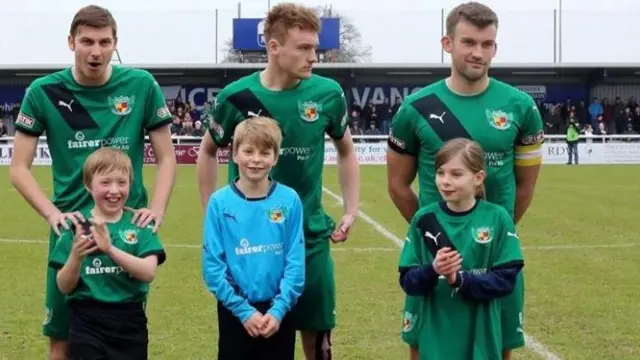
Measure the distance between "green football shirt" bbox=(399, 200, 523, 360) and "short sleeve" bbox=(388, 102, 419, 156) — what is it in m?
0.52

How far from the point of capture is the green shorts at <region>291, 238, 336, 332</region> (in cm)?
530

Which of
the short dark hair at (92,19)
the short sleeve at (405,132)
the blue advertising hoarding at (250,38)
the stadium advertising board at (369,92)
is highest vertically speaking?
the blue advertising hoarding at (250,38)

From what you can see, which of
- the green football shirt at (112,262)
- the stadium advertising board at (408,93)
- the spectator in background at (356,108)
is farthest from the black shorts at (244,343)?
the stadium advertising board at (408,93)

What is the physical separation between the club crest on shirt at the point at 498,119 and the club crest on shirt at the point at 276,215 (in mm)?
1087

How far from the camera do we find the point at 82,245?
14.9 feet

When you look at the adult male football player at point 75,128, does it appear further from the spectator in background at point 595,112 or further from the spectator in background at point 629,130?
the spectator in background at point 595,112

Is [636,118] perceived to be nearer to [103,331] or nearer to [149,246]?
[149,246]

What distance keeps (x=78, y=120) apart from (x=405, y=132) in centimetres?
163

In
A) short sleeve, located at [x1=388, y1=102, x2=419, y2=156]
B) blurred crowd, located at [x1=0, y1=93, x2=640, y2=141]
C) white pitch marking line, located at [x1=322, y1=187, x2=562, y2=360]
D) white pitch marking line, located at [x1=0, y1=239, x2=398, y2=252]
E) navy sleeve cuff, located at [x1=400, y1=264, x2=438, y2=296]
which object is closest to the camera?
navy sleeve cuff, located at [x1=400, y1=264, x2=438, y2=296]

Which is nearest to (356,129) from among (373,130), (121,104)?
(373,130)

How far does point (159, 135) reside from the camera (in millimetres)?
5258

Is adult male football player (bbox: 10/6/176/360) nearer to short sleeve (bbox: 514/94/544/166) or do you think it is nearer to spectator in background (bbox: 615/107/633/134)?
short sleeve (bbox: 514/94/544/166)

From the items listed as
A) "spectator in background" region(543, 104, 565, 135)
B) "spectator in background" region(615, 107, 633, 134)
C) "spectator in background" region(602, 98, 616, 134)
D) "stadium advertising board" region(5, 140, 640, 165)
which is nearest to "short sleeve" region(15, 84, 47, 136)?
"stadium advertising board" region(5, 140, 640, 165)

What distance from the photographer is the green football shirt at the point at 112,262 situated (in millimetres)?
4785
